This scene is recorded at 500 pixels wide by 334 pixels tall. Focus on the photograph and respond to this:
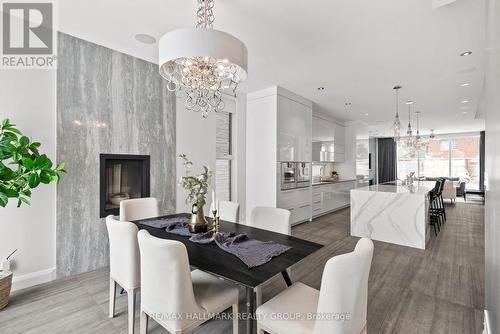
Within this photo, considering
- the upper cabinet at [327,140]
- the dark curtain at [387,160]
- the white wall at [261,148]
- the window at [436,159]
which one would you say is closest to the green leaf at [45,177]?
the white wall at [261,148]

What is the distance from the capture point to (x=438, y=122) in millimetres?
7488

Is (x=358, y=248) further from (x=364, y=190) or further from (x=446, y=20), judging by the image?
(x=364, y=190)

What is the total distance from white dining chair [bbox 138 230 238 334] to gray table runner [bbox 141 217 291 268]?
1.03 feet

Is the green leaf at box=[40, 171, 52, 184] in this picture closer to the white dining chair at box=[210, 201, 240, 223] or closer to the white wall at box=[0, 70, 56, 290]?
the white wall at box=[0, 70, 56, 290]

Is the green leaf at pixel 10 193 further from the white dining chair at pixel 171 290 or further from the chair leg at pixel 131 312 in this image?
the white dining chair at pixel 171 290

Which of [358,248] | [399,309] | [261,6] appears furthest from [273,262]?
[261,6]

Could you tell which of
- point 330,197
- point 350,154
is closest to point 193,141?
point 330,197

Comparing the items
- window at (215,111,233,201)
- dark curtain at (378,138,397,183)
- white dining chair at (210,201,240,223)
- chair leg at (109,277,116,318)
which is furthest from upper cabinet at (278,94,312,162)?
dark curtain at (378,138,397,183)

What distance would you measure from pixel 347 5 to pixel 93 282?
374 cm

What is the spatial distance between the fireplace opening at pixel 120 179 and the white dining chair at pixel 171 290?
1.88m

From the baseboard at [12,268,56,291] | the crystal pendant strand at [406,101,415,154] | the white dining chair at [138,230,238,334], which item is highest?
the crystal pendant strand at [406,101,415,154]

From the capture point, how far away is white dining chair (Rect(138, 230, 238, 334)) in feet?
4.08

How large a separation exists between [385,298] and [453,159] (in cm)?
1057

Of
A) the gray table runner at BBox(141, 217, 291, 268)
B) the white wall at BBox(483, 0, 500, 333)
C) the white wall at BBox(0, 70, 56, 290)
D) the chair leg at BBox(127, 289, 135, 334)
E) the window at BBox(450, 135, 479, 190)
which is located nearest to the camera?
the white wall at BBox(483, 0, 500, 333)
